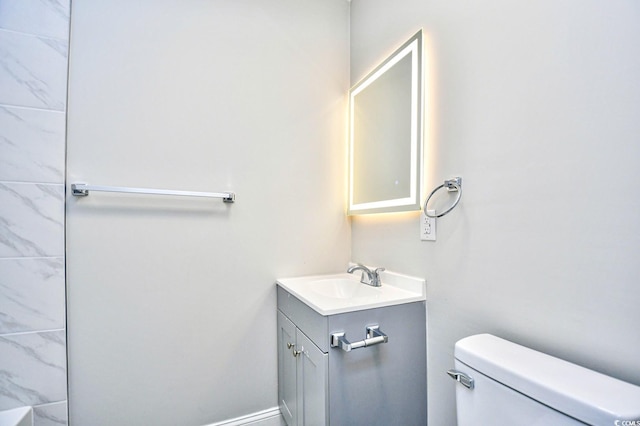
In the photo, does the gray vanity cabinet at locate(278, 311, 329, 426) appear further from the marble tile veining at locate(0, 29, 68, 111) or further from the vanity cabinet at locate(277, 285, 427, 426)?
the marble tile veining at locate(0, 29, 68, 111)

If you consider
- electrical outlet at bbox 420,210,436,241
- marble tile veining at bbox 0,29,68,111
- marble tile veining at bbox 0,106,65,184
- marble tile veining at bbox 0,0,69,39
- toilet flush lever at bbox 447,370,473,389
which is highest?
marble tile veining at bbox 0,0,69,39

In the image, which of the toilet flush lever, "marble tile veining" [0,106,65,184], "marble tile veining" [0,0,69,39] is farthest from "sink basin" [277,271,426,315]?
"marble tile veining" [0,0,69,39]

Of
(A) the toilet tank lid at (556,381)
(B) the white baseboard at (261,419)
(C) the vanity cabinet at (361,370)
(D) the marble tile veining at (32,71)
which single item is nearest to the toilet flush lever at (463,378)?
(A) the toilet tank lid at (556,381)

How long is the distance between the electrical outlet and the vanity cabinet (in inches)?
10.8

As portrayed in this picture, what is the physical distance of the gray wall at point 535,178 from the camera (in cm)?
65

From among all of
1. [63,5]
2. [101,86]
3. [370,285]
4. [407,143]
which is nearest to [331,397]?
[370,285]

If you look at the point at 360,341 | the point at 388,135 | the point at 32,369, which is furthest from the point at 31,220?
the point at 388,135

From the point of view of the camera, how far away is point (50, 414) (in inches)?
43.8

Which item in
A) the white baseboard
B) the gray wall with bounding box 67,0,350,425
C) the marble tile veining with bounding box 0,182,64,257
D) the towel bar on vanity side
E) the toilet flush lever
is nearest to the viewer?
the toilet flush lever

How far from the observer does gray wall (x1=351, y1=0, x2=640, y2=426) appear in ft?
2.12

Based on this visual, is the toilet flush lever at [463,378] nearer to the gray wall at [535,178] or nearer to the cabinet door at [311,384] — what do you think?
the gray wall at [535,178]

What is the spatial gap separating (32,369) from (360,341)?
1.28 m

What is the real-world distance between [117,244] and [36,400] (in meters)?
0.65

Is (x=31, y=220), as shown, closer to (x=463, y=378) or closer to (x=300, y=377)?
(x=300, y=377)
